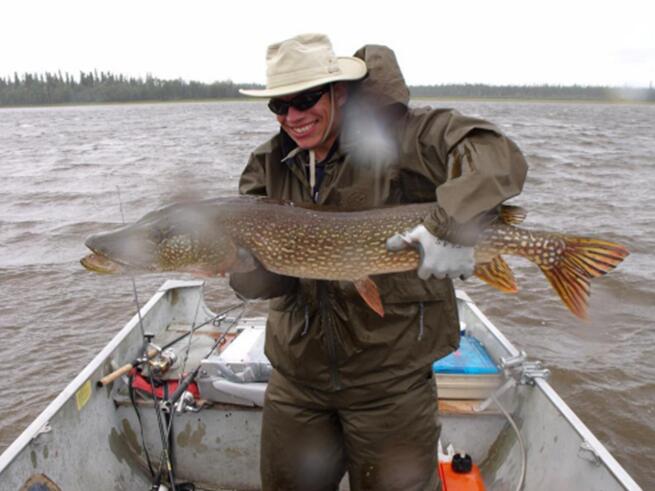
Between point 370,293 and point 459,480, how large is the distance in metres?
1.41

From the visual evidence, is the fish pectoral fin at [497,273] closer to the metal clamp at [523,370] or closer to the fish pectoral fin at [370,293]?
the fish pectoral fin at [370,293]

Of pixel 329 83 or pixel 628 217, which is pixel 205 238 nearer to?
pixel 329 83

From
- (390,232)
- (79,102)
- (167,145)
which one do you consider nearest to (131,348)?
(390,232)

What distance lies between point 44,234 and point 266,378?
31.0 ft

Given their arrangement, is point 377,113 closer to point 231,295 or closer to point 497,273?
point 497,273

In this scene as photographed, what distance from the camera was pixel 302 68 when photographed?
7.57 ft

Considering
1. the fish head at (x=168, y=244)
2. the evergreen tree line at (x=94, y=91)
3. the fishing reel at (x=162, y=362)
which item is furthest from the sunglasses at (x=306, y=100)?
the evergreen tree line at (x=94, y=91)

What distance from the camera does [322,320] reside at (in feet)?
7.91

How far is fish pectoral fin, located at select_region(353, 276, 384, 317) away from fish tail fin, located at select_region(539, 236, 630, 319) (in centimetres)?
77

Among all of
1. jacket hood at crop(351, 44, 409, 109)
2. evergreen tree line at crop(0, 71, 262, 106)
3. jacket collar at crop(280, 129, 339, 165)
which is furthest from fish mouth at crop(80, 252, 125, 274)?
evergreen tree line at crop(0, 71, 262, 106)

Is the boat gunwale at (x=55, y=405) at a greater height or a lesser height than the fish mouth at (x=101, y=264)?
lesser

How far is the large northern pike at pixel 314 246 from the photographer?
2.36 meters

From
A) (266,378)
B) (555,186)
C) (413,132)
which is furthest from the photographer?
(555,186)

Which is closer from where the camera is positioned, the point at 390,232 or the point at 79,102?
the point at 390,232
